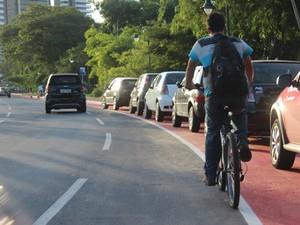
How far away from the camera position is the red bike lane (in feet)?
22.3

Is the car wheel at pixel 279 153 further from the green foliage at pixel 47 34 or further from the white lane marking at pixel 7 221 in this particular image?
the green foliage at pixel 47 34

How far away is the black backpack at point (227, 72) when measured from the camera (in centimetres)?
702

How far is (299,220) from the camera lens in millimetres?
6590

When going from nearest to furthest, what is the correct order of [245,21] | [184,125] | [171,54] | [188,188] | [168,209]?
1. [168,209]
2. [188,188]
3. [184,125]
4. [245,21]
5. [171,54]

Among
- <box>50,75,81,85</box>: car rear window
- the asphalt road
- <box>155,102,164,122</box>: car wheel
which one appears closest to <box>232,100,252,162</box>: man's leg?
the asphalt road

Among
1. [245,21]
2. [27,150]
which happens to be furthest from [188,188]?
[245,21]

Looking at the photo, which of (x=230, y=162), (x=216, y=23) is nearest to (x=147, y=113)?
(x=216, y=23)

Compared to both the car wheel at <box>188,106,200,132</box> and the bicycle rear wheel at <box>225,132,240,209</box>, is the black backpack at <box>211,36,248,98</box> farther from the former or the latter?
the car wheel at <box>188,106,200,132</box>

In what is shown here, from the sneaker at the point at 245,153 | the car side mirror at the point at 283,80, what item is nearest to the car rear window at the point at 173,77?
the car side mirror at the point at 283,80

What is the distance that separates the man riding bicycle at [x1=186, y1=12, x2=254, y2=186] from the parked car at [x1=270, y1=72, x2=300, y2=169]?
6.20 feet

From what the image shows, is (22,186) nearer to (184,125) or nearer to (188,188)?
(188,188)

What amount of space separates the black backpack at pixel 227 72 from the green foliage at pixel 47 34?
77567 mm

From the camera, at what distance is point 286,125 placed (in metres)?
9.52

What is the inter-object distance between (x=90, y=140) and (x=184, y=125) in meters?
5.12
